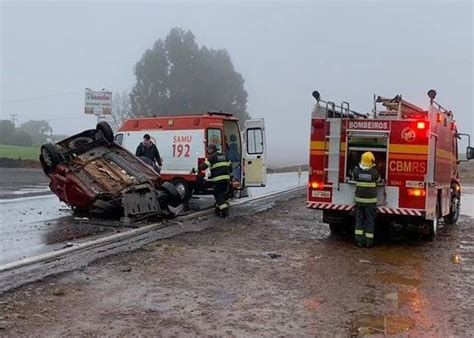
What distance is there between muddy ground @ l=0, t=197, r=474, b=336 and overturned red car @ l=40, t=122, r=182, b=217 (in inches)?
77.4

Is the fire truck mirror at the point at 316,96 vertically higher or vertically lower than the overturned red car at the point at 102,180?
higher

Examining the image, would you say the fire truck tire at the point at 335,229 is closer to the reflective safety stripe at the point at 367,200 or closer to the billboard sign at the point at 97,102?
the reflective safety stripe at the point at 367,200

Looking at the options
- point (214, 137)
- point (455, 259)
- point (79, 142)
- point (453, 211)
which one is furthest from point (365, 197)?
point (79, 142)

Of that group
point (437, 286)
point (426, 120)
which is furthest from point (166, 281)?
point (426, 120)

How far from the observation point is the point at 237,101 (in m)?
57.0

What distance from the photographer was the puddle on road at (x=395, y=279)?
6828 mm

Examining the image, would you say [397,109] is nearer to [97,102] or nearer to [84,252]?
[84,252]

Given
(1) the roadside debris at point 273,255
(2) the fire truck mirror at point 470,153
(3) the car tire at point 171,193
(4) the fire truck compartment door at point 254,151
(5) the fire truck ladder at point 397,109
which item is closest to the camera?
(1) the roadside debris at point 273,255

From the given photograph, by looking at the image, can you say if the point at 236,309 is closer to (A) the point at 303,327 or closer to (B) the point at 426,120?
(A) the point at 303,327

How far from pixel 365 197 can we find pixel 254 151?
6528mm

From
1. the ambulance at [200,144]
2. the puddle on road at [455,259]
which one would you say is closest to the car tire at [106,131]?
the ambulance at [200,144]

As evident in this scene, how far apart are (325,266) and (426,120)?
3.25 meters

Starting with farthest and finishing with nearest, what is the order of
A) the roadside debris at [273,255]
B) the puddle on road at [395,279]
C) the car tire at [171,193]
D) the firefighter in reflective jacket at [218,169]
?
the firefighter in reflective jacket at [218,169]
the car tire at [171,193]
the roadside debris at [273,255]
the puddle on road at [395,279]

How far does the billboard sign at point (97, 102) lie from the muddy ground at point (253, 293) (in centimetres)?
1889
